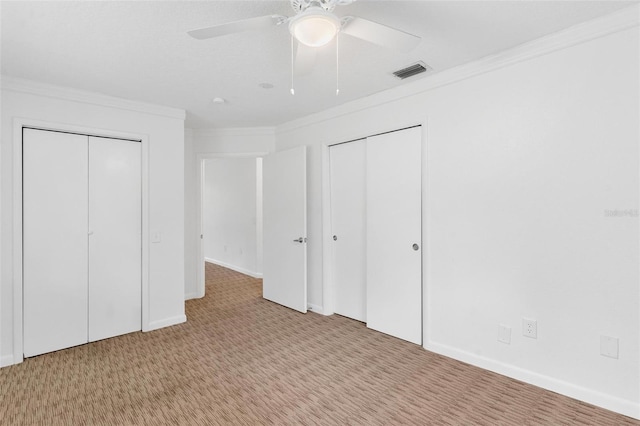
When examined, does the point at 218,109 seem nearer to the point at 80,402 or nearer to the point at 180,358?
the point at 180,358

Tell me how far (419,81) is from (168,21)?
209 cm

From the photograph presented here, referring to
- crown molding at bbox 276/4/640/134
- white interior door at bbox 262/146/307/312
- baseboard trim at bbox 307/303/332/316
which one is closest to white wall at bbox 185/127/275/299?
white interior door at bbox 262/146/307/312

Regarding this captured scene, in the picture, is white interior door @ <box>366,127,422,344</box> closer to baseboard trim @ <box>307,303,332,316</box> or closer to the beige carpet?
the beige carpet

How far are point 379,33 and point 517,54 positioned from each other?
1.40 meters

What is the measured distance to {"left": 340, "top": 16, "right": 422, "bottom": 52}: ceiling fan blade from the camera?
1626mm

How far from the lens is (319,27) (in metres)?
1.53

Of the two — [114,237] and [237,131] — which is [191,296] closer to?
[114,237]

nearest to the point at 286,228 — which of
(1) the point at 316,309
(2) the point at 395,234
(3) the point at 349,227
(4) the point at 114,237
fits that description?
(3) the point at 349,227

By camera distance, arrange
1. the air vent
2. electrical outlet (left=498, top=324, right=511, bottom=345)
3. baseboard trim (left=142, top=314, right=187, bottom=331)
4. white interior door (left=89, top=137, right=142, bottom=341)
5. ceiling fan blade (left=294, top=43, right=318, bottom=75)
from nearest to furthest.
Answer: ceiling fan blade (left=294, top=43, right=318, bottom=75), electrical outlet (left=498, top=324, right=511, bottom=345), the air vent, white interior door (left=89, top=137, right=142, bottom=341), baseboard trim (left=142, top=314, right=187, bottom=331)

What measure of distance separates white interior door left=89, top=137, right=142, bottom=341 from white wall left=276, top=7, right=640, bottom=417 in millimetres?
2960

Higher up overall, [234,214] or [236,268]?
[234,214]

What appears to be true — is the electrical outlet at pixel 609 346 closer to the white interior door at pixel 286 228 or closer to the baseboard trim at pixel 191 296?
the white interior door at pixel 286 228

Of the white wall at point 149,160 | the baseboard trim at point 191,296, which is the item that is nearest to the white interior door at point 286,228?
the baseboard trim at point 191,296

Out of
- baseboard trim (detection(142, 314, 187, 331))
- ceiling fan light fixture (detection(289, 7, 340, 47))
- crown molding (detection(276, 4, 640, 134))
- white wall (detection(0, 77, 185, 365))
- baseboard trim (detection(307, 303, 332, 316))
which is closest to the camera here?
ceiling fan light fixture (detection(289, 7, 340, 47))
